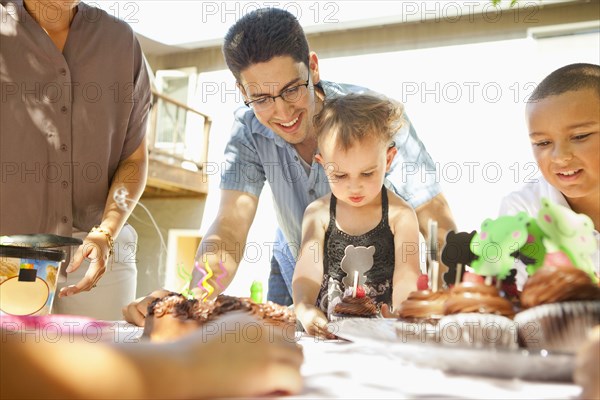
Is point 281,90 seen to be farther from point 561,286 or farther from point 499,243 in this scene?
point 561,286

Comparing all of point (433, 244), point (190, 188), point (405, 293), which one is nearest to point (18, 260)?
point (433, 244)

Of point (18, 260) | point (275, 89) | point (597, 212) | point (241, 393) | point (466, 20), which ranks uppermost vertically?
point (466, 20)

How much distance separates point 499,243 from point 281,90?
3.91 feet

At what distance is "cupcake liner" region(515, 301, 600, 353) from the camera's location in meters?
0.66

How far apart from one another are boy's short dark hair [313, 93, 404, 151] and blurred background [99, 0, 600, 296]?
3.20m

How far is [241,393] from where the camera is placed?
57 centimetres

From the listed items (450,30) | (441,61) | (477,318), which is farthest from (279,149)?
(450,30)

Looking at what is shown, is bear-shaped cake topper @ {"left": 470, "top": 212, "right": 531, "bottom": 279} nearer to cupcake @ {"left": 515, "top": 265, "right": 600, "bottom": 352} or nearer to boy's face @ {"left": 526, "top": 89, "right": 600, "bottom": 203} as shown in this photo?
cupcake @ {"left": 515, "top": 265, "right": 600, "bottom": 352}

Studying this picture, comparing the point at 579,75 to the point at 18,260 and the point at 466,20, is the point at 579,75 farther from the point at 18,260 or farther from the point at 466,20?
the point at 466,20

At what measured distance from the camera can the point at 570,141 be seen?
5.32 ft

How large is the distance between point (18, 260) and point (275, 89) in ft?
3.49

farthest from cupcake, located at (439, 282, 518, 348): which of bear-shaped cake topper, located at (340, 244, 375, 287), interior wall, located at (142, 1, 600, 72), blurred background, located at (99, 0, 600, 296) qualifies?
interior wall, located at (142, 1, 600, 72)

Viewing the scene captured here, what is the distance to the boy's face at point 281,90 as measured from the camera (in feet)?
6.18

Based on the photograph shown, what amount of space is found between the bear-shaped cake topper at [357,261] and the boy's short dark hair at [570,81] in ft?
2.33
